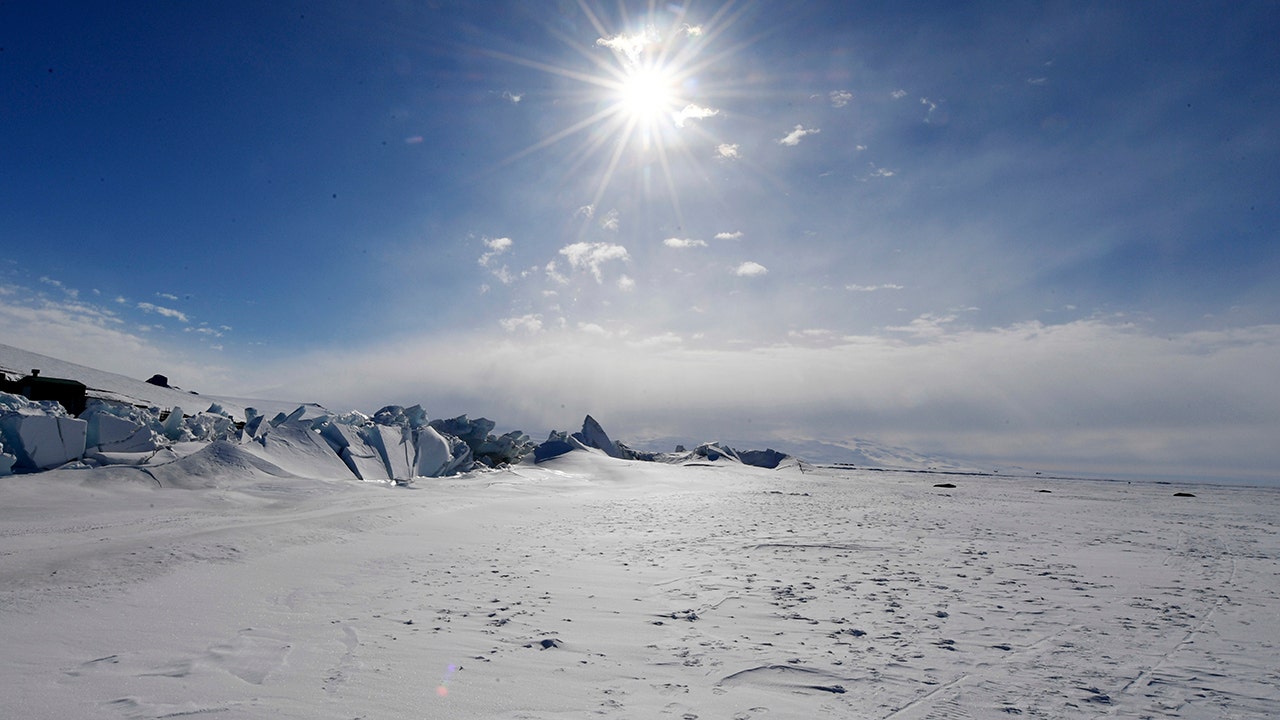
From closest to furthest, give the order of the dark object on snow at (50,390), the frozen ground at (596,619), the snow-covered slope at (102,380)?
1. the frozen ground at (596,619)
2. the dark object on snow at (50,390)
3. the snow-covered slope at (102,380)

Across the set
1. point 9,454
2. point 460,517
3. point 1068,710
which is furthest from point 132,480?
point 1068,710

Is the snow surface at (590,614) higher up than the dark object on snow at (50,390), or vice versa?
the dark object on snow at (50,390)

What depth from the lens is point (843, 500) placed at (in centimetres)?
2081

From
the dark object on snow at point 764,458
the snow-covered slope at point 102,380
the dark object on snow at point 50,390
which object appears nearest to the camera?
the dark object on snow at point 50,390

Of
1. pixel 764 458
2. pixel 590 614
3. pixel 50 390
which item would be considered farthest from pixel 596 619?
pixel 764 458

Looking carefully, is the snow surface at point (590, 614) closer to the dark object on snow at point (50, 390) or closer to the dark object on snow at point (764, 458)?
the dark object on snow at point (50, 390)

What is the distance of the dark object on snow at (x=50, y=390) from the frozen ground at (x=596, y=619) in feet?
64.7

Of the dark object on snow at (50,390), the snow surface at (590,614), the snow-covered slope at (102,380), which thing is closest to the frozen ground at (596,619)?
the snow surface at (590,614)

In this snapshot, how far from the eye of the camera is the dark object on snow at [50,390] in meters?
25.6

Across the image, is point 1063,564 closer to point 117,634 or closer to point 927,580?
point 927,580

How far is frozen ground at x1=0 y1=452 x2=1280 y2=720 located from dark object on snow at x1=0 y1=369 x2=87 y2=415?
64.7ft

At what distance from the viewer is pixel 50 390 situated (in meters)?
26.3

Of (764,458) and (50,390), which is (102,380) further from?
(764,458)

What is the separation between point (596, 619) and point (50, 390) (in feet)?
108
